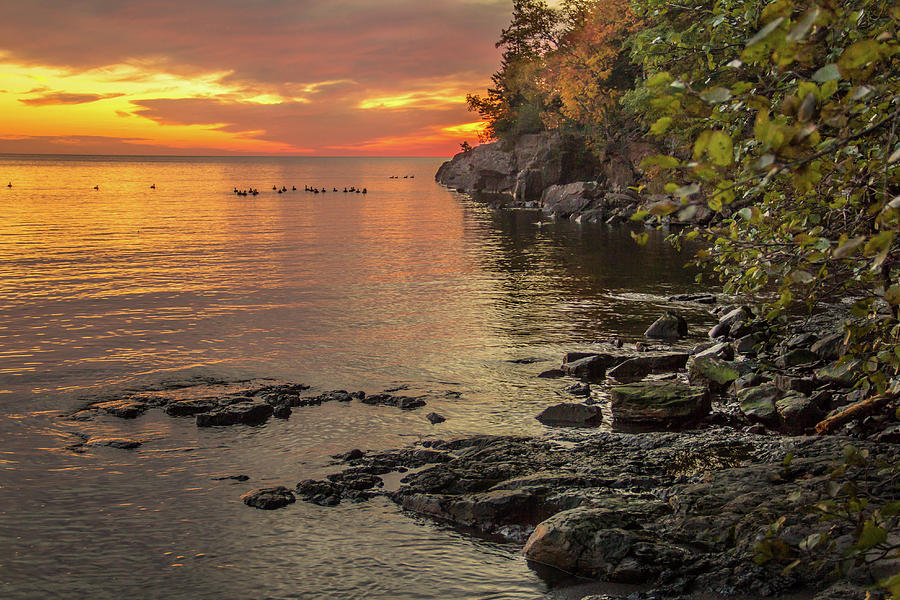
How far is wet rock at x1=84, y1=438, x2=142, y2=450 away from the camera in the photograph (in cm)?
1485

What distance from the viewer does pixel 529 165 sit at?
92500 mm

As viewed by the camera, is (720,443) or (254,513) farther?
(720,443)

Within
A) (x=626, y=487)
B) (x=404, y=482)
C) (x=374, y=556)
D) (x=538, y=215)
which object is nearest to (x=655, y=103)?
(x=374, y=556)

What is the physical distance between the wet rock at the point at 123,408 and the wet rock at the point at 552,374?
9.93 metres

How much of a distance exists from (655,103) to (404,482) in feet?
32.3

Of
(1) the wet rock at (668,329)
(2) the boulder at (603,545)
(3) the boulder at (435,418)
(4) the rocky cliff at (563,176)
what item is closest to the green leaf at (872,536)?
(2) the boulder at (603,545)

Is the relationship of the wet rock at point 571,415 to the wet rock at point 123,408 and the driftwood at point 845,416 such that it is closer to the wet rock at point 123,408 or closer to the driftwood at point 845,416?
the driftwood at point 845,416

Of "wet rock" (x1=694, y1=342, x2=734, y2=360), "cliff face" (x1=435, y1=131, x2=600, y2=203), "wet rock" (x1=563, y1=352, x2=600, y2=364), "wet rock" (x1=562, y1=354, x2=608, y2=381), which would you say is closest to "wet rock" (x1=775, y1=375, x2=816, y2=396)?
"wet rock" (x1=694, y1=342, x2=734, y2=360)

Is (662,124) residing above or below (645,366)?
above

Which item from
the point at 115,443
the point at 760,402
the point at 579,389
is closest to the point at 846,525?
the point at 760,402

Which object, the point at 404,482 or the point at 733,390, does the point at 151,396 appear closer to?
the point at 404,482

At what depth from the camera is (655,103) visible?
14.1 feet

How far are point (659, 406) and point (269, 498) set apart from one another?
8.32 metres

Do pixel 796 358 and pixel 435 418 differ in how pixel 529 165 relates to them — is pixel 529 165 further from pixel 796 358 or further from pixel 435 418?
pixel 435 418
